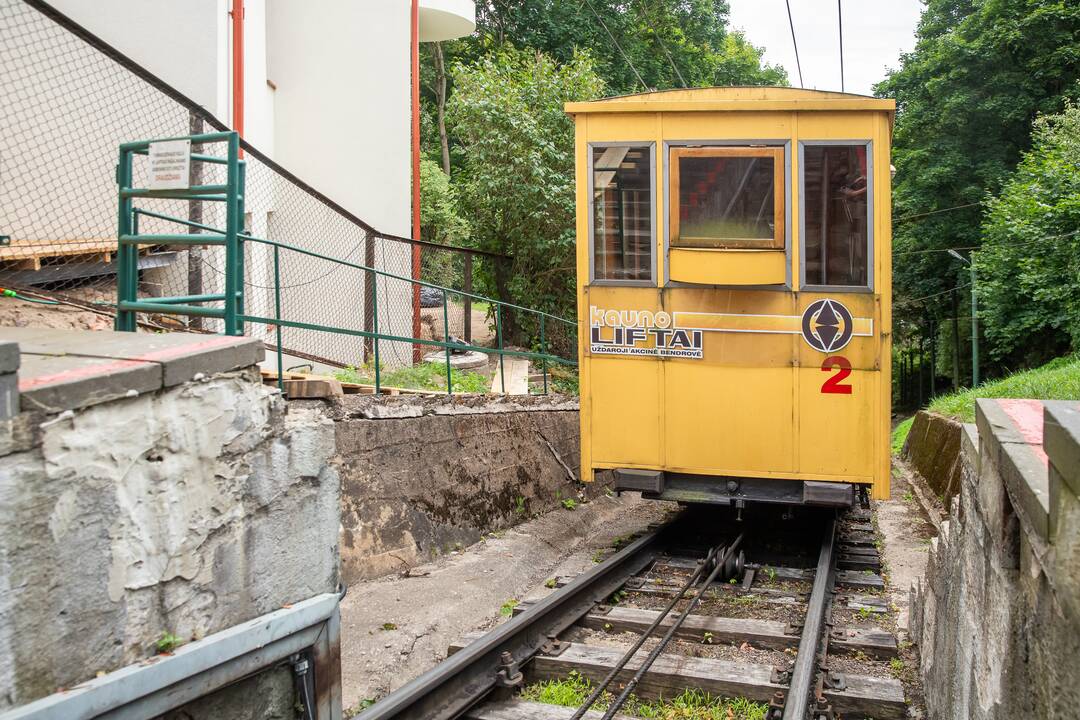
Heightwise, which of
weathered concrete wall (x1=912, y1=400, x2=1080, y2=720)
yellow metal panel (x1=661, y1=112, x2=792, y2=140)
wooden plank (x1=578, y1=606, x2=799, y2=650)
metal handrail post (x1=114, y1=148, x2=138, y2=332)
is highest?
yellow metal panel (x1=661, y1=112, x2=792, y2=140)

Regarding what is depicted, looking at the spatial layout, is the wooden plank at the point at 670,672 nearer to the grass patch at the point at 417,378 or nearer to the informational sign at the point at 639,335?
the informational sign at the point at 639,335

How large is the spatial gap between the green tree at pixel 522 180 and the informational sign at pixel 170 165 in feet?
42.6

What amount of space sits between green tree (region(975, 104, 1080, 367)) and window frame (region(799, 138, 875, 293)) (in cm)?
1369

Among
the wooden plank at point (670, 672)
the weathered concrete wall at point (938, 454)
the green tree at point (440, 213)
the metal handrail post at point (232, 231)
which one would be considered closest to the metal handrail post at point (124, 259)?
the metal handrail post at point (232, 231)

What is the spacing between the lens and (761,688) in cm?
529

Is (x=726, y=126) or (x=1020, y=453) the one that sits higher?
(x=726, y=126)

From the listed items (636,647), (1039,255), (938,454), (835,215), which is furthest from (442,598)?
(1039,255)

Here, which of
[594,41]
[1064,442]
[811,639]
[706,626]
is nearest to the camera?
[1064,442]

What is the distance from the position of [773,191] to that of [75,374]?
5.87 meters

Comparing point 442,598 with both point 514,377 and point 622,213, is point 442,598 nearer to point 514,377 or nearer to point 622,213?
point 622,213

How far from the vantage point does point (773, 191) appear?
303 inches

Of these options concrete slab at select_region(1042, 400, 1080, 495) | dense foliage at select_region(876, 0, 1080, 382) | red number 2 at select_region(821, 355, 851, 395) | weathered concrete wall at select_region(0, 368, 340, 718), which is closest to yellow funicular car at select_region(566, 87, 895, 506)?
red number 2 at select_region(821, 355, 851, 395)

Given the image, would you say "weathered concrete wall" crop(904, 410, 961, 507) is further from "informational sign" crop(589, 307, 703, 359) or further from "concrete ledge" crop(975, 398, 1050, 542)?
"concrete ledge" crop(975, 398, 1050, 542)

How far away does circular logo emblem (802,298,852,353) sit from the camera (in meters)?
7.65
